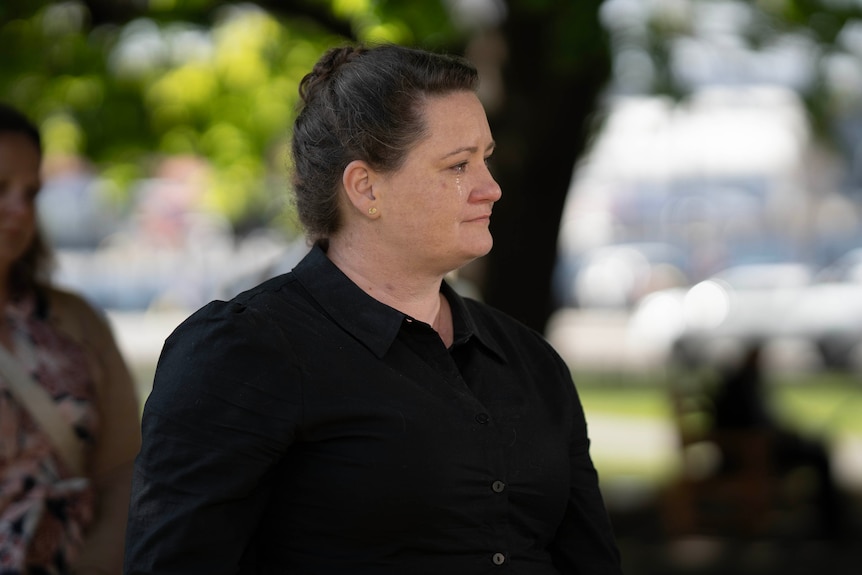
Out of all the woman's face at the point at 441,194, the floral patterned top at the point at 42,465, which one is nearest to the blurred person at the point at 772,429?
the floral patterned top at the point at 42,465

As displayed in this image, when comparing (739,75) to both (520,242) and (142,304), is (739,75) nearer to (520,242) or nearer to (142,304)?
(520,242)

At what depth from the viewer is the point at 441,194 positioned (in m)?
2.14

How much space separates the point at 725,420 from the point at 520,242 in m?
2.75

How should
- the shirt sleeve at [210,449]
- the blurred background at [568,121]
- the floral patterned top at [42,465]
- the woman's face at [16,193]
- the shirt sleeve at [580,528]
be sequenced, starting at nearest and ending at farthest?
1. the shirt sleeve at [210,449]
2. the shirt sleeve at [580,528]
3. the floral patterned top at [42,465]
4. the woman's face at [16,193]
5. the blurred background at [568,121]

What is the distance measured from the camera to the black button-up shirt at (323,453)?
1952 mm

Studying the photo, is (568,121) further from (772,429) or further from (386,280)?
Answer: (386,280)

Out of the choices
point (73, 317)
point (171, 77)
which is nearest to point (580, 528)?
point (73, 317)

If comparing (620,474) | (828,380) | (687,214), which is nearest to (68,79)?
(620,474)

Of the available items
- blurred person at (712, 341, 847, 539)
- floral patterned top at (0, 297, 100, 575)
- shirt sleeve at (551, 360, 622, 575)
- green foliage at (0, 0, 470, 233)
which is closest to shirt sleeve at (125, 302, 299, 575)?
shirt sleeve at (551, 360, 622, 575)

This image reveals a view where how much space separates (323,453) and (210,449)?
0.59 feet

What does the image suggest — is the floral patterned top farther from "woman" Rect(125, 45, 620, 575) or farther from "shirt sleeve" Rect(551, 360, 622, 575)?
"shirt sleeve" Rect(551, 360, 622, 575)

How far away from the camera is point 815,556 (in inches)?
316

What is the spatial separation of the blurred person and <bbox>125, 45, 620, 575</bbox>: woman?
6.43 meters

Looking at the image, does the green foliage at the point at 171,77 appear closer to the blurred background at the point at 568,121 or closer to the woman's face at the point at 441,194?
the blurred background at the point at 568,121
